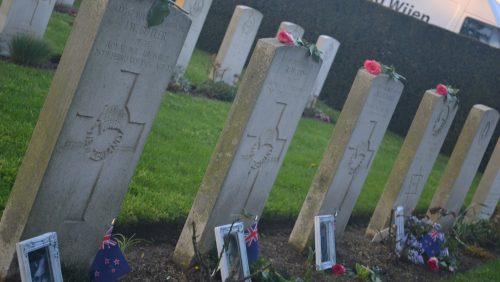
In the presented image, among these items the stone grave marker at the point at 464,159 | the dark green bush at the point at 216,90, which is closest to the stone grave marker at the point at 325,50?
the dark green bush at the point at 216,90

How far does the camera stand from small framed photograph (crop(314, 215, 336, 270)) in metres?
5.55

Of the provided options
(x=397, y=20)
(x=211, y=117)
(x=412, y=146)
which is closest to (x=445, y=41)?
(x=397, y=20)

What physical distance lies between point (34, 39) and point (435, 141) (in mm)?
4928

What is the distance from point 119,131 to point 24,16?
205 inches

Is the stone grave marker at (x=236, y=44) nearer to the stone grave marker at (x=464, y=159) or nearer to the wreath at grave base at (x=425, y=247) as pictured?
the stone grave marker at (x=464, y=159)

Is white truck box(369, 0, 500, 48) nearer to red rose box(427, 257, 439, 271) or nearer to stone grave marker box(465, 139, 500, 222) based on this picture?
stone grave marker box(465, 139, 500, 222)

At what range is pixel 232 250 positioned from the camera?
460 cm

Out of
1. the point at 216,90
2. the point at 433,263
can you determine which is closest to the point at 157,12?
the point at 433,263

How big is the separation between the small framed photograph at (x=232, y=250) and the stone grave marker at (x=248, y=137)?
229mm

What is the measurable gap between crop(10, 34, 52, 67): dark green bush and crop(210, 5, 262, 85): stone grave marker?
13.4 feet

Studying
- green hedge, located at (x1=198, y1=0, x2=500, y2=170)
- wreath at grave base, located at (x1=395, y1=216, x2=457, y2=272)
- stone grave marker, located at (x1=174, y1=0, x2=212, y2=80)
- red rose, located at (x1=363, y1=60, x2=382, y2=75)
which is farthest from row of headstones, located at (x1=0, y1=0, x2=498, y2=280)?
green hedge, located at (x1=198, y1=0, x2=500, y2=170)

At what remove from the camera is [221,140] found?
4.71 meters

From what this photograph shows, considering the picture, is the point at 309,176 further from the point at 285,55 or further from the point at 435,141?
the point at 285,55

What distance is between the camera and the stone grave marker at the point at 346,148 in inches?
231
